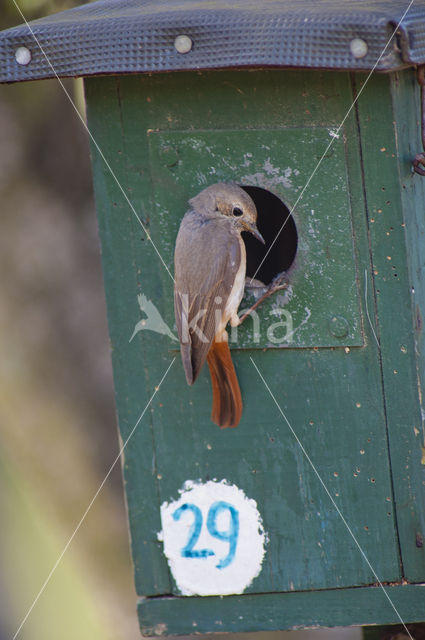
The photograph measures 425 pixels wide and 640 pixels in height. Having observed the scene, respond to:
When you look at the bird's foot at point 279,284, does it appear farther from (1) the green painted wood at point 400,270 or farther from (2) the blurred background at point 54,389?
(2) the blurred background at point 54,389

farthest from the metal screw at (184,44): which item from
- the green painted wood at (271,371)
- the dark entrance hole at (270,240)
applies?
the dark entrance hole at (270,240)

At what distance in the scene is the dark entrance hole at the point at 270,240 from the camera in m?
3.61

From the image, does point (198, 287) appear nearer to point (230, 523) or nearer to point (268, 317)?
point (268, 317)

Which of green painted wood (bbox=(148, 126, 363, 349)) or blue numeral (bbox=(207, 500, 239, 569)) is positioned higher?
green painted wood (bbox=(148, 126, 363, 349))

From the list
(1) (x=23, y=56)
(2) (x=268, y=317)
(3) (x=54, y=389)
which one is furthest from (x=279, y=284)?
(3) (x=54, y=389)

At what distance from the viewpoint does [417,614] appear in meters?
3.01

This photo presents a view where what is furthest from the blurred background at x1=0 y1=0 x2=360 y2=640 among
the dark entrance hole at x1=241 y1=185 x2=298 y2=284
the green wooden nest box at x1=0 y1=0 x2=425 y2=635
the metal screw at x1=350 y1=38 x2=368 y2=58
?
the metal screw at x1=350 y1=38 x2=368 y2=58

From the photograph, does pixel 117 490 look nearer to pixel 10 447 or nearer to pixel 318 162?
pixel 10 447

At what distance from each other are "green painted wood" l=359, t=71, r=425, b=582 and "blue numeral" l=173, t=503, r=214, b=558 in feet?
1.95

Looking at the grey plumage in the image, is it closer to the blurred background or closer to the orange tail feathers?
the orange tail feathers

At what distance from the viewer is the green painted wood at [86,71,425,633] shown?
2.78 meters

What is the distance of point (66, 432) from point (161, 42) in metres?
2.34

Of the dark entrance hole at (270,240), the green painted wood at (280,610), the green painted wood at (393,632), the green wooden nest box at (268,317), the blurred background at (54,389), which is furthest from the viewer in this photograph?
the blurred background at (54,389)

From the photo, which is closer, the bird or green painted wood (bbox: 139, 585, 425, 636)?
the bird
